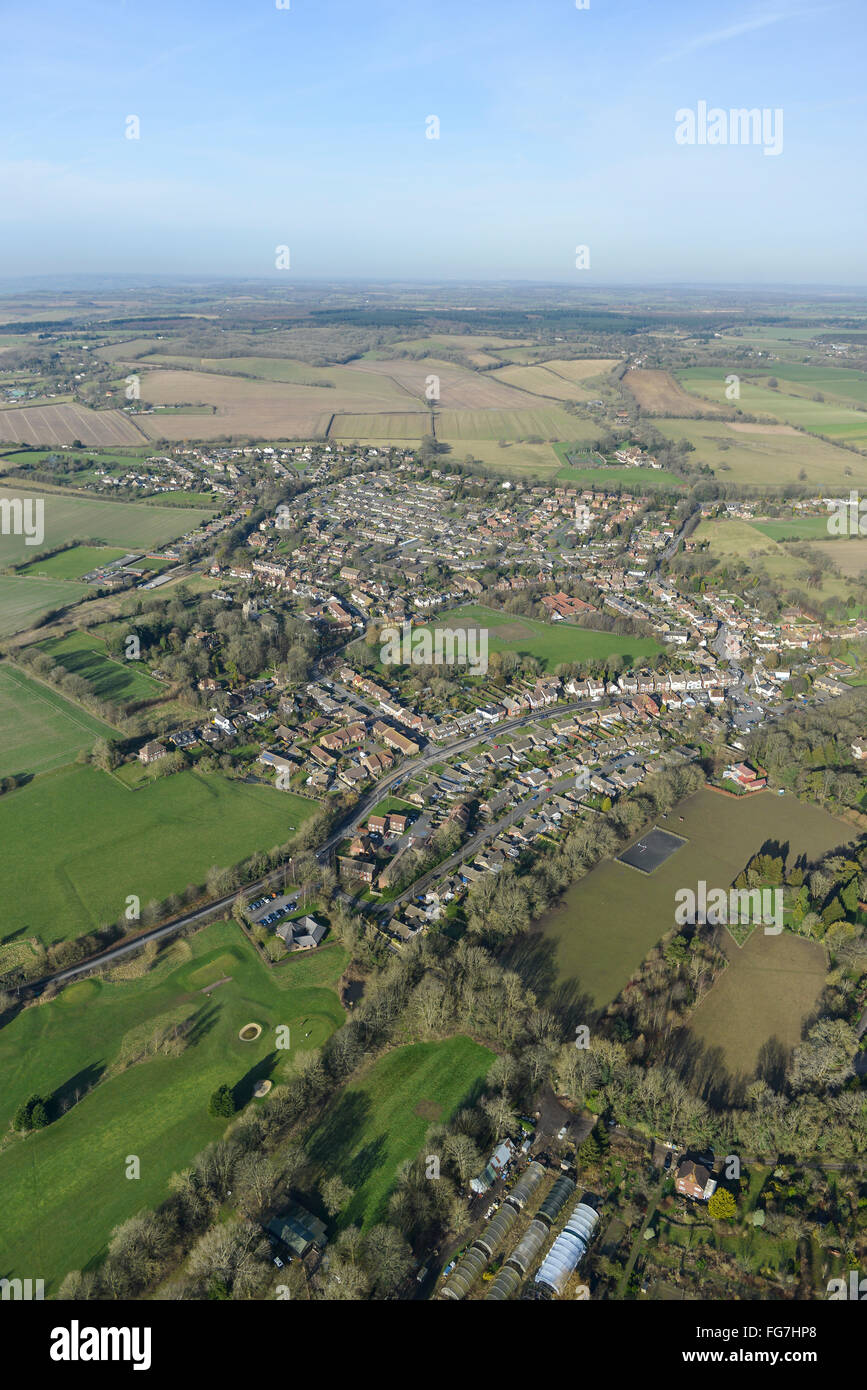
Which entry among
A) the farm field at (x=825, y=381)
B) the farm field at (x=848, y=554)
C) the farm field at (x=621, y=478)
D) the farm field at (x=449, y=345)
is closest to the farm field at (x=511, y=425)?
the farm field at (x=621, y=478)

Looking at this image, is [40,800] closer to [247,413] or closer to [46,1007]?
[46,1007]

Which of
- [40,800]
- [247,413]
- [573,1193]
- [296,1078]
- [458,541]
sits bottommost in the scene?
[573,1193]

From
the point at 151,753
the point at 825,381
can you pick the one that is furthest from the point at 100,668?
the point at 825,381

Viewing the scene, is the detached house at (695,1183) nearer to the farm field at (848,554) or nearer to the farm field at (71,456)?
the farm field at (848,554)

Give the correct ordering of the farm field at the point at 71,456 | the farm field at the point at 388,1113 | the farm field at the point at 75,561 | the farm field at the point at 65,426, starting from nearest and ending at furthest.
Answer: the farm field at the point at 388,1113 → the farm field at the point at 75,561 → the farm field at the point at 71,456 → the farm field at the point at 65,426

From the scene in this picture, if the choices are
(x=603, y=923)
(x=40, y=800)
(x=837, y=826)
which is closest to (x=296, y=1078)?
(x=603, y=923)

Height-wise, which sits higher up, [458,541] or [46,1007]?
[458,541]
